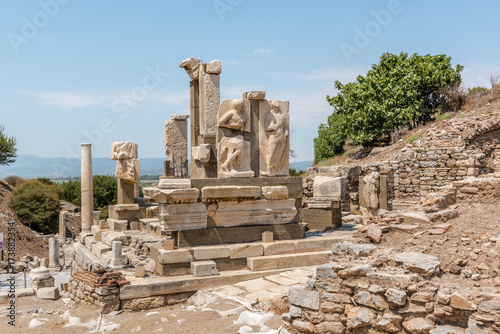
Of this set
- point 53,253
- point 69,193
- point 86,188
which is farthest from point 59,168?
point 86,188

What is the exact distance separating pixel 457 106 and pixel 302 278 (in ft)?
65.0

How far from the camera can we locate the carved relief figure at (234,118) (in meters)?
8.70

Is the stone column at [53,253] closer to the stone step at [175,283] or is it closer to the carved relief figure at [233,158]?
the stone step at [175,283]

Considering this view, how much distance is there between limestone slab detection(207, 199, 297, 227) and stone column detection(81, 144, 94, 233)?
8850mm

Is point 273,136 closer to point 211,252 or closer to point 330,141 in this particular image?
point 211,252

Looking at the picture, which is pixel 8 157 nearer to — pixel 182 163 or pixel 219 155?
pixel 182 163

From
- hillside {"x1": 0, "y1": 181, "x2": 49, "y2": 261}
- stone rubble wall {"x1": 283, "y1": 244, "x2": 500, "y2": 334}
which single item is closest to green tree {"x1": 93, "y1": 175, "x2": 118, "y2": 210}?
hillside {"x1": 0, "y1": 181, "x2": 49, "y2": 261}

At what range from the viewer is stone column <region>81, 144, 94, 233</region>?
15.3 meters

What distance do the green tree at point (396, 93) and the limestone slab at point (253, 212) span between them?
16.9 m

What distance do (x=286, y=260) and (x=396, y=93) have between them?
18097 mm

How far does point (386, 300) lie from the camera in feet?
14.5

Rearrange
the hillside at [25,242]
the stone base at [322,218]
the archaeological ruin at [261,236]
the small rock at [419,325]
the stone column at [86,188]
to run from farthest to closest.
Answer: the hillside at [25,242], the stone column at [86,188], the stone base at [322,218], the archaeological ruin at [261,236], the small rock at [419,325]

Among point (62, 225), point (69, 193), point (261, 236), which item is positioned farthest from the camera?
point (69, 193)

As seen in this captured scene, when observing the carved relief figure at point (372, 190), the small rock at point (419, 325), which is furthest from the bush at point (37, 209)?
the small rock at point (419, 325)
